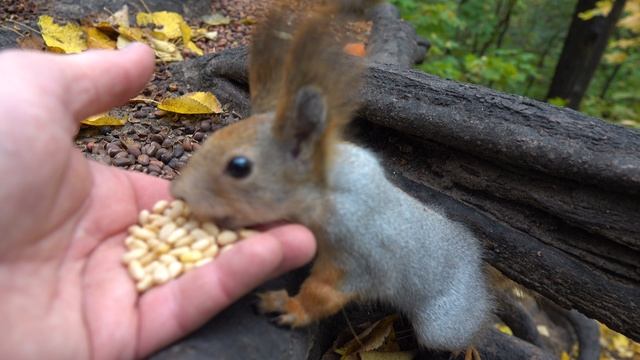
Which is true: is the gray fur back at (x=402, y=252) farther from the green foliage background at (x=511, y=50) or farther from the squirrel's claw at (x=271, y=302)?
the green foliage background at (x=511, y=50)

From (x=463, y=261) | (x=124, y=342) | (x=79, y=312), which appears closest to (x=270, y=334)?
(x=124, y=342)

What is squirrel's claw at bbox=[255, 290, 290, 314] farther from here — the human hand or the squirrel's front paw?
the human hand

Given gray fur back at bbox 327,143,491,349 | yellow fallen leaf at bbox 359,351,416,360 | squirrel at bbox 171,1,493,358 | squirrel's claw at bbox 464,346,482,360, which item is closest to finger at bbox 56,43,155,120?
squirrel at bbox 171,1,493,358

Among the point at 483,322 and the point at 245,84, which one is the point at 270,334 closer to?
the point at 483,322

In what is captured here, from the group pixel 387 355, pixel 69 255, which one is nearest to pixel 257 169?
pixel 69 255

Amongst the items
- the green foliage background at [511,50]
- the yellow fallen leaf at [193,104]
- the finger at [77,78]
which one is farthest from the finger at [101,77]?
the green foliage background at [511,50]

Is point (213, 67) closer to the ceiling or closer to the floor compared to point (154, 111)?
closer to the ceiling

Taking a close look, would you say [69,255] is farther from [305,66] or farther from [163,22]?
[163,22]
